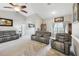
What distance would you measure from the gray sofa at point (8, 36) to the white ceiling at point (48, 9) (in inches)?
27.6

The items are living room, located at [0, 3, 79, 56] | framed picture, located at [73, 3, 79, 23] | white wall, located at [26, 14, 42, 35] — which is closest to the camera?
framed picture, located at [73, 3, 79, 23]

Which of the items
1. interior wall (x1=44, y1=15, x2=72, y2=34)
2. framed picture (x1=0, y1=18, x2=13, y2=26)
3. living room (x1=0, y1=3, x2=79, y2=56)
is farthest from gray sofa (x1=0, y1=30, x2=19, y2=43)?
interior wall (x1=44, y1=15, x2=72, y2=34)

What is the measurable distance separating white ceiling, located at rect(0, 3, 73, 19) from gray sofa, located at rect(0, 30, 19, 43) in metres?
0.70

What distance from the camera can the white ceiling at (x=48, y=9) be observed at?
8.56ft

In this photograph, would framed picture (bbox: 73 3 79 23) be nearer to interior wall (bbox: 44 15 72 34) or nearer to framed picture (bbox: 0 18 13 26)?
interior wall (bbox: 44 15 72 34)

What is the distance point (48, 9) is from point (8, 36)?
1.43m

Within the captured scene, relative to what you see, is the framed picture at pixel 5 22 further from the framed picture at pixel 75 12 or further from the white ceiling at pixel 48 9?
the framed picture at pixel 75 12

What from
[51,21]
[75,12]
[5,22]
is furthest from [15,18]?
[75,12]

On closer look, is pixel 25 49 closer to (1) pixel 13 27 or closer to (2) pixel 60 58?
(1) pixel 13 27

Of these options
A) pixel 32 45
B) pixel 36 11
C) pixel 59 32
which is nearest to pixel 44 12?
pixel 36 11

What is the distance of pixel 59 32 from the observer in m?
2.92

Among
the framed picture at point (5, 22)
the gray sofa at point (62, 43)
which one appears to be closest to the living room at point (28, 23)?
the framed picture at point (5, 22)

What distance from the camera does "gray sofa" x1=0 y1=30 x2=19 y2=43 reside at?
2.79m

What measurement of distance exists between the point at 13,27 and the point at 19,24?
0.65 feet
